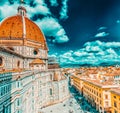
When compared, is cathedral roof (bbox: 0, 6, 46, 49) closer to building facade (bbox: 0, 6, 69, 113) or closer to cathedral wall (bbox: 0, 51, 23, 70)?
building facade (bbox: 0, 6, 69, 113)

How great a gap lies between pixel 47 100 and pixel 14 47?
2058 cm

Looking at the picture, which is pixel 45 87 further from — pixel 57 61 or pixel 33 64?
pixel 57 61

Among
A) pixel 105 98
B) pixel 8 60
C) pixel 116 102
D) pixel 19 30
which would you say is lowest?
pixel 105 98

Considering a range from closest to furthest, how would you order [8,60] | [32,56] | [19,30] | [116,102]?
[116,102], [8,60], [19,30], [32,56]

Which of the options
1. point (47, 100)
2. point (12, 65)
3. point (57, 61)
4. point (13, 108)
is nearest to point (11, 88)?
point (13, 108)

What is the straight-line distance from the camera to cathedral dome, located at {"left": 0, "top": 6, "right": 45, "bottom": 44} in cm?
6081

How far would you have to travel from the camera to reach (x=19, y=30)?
62.0m

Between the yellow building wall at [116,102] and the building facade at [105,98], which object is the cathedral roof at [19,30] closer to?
the building facade at [105,98]

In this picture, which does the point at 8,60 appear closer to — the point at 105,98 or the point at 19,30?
the point at 19,30

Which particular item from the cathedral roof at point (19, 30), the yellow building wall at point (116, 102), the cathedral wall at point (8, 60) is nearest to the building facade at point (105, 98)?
the yellow building wall at point (116, 102)

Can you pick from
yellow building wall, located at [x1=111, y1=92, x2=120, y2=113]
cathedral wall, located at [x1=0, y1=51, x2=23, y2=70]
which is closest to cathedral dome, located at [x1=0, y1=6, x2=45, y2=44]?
cathedral wall, located at [x1=0, y1=51, x2=23, y2=70]

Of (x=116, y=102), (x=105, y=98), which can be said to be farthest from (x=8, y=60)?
(x=105, y=98)

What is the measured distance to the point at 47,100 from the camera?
59.4 m

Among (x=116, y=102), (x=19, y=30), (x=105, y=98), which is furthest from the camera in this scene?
(x=19, y=30)
